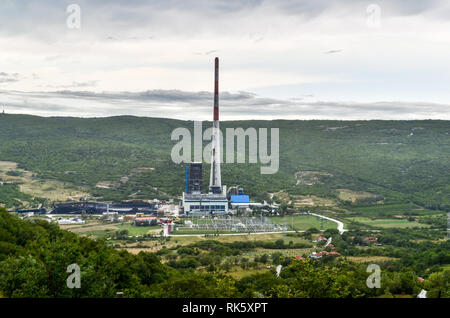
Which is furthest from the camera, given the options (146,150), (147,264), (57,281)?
(146,150)

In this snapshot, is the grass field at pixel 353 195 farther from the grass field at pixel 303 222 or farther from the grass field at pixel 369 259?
the grass field at pixel 369 259

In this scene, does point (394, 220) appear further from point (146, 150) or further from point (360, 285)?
point (146, 150)

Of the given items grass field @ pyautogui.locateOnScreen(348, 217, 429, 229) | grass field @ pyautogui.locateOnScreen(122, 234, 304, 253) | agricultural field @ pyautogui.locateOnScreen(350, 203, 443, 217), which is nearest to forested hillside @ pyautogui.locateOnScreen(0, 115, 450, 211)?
agricultural field @ pyautogui.locateOnScreen(350, 203, 443, 217)

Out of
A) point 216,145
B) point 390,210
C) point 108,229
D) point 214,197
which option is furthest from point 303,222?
point 108,229

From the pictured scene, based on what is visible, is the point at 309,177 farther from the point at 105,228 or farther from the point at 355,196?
the point at 105,228

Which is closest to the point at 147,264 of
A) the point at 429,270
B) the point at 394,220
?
the point at 429,270

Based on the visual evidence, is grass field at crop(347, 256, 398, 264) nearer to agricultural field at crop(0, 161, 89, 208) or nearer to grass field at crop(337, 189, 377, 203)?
grass field at crop(337, 189, 377, 203)
